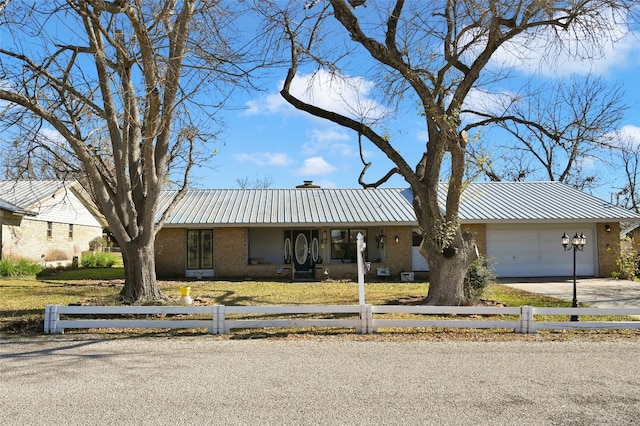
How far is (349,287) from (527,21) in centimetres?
1063

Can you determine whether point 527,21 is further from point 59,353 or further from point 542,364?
point 59,353

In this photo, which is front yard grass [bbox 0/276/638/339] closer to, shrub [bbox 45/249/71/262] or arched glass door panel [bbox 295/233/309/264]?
arched glass door panel [bbox 295/233/309/264]

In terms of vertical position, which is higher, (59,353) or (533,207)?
(533,207)

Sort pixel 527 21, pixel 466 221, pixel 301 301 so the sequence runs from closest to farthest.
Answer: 1. pixel 527 21
2. pixel 301 301
3. pixel 466 221

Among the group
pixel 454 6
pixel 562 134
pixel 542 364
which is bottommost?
pixel 542 364

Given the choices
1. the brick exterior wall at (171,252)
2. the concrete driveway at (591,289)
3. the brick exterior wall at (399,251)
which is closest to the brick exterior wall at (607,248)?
the concrete driveway at (591,289)

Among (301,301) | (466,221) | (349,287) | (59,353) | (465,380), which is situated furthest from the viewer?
(466,221)

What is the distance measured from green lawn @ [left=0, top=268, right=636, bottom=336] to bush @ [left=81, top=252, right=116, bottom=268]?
245 inches

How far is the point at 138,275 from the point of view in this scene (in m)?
12.5

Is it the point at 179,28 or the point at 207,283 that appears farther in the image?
the point at 207,283

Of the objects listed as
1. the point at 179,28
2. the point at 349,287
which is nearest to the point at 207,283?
the point at 349,287

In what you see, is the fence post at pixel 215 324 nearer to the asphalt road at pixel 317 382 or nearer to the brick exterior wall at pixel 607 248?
the asphalt road at pixel 317 382

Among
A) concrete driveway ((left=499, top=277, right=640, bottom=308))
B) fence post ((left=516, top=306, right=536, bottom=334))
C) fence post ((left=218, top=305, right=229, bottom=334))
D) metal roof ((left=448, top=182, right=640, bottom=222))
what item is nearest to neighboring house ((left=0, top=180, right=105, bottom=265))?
fence post ((left=218, top=305, right=229, bottom=334))

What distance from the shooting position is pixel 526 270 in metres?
21.8
